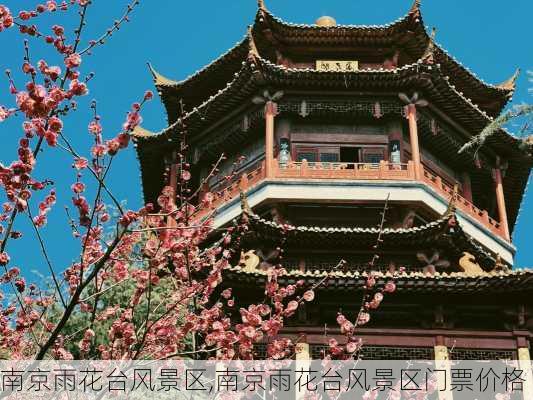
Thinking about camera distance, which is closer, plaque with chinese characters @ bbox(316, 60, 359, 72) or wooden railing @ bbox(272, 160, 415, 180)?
wooden railing @ bbox(272, 160, 415, 180)

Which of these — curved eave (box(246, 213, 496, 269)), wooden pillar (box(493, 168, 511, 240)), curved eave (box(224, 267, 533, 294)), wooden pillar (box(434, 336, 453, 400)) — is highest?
wooden pillar (box(493, 168, 511, 240))

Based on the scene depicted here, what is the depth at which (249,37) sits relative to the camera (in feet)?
74.8

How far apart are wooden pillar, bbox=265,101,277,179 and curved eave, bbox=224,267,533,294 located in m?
5.72

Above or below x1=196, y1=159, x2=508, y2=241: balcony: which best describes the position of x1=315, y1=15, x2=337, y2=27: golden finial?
above

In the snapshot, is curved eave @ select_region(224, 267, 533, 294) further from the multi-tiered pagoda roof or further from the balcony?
the multi-tiered pagoda roof

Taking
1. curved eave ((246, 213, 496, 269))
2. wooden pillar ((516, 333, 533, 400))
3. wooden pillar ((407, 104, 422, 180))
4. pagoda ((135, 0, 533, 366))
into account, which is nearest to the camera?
wooden pillar ((516, 333, 533, 400))

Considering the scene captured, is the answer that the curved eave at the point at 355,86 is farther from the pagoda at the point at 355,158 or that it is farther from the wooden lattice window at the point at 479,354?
the wooden lattice window at the point at 479,354

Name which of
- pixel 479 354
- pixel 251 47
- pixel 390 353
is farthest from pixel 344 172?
pixel 479 354

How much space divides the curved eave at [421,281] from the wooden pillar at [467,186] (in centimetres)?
784

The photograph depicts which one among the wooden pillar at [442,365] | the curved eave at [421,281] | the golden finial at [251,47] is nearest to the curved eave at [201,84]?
the golden finial at [251,47]

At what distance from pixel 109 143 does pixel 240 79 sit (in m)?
16.1

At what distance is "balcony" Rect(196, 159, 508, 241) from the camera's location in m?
20.2

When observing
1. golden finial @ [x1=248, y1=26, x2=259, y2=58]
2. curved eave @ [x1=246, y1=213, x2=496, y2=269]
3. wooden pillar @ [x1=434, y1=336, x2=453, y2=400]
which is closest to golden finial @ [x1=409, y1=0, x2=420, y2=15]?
golden finial @ [x1=248, y1=26, x2=259, y2=58]

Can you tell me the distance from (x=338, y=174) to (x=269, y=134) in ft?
7.17
